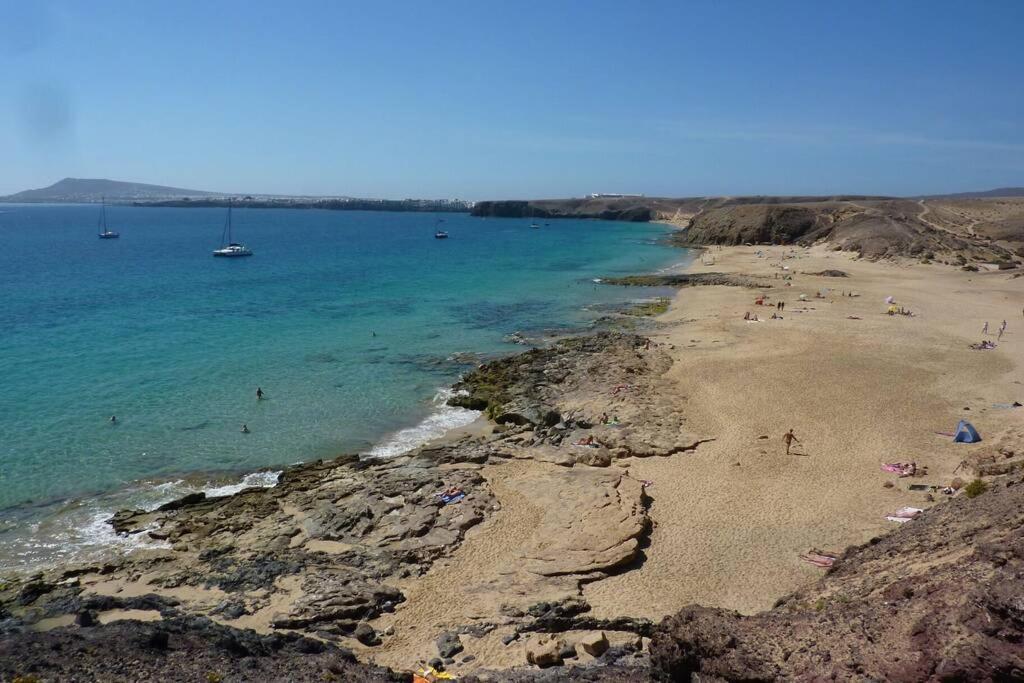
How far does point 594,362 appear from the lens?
31.2 m

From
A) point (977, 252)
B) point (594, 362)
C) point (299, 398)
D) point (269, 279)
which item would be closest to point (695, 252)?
point (977, 252)

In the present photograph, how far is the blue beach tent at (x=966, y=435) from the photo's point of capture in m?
20.2

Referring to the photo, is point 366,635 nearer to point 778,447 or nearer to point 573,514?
point 573,514

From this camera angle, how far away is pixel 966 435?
20281mm

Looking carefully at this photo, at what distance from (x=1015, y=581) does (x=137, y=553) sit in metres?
17.7

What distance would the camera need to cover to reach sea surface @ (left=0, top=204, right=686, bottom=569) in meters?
20.4

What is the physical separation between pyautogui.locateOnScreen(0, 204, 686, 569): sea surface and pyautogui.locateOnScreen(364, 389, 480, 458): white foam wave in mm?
113

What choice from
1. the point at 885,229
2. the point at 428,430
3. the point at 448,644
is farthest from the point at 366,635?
the point at 885,229

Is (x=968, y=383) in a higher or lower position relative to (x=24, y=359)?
higher

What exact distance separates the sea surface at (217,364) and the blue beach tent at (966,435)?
17.0 meters

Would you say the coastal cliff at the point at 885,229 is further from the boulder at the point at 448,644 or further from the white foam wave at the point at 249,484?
the boulder at the point at 448,644

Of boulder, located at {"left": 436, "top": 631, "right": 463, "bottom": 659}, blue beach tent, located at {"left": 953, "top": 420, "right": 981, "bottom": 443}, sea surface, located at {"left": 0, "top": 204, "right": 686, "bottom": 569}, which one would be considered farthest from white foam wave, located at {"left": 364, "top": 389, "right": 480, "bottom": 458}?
blue beach tent, located at {"left": 953, "top": 420, "right": 981, "bottom": 443}

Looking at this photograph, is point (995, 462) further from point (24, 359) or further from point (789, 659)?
point (24, 359)

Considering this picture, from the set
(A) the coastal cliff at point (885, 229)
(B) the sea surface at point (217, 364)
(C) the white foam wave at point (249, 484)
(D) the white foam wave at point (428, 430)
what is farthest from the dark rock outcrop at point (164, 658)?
(A) the coastal cliff at point (885, 229)
